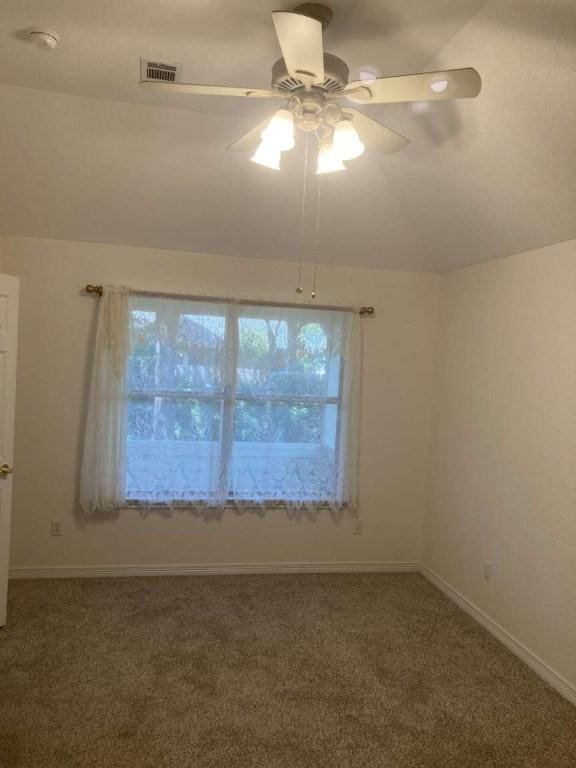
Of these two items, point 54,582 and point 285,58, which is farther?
point 54,582

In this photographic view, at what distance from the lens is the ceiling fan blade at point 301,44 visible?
55.2 inches

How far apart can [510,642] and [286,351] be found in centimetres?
226

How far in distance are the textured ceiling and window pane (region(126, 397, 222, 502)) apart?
1112 mm

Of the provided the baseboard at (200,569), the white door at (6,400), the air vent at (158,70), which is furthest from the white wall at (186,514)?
the air vent at (158,70)

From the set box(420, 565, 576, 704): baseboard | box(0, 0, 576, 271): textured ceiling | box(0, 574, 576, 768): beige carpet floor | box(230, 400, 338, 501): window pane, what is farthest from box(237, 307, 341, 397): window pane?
box(420, 565, 576, 704): baseboard

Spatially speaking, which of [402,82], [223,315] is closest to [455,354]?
[223,315]

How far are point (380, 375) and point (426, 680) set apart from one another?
6.71 feet

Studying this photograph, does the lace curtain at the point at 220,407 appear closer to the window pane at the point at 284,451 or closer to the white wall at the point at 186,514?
the window pane at the point at 284,451

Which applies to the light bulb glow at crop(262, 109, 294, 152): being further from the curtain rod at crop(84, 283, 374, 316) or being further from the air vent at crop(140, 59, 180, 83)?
the curtain rod at crop(84, 283, 374, 316)

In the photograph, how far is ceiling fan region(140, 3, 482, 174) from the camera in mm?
Answer: 1519

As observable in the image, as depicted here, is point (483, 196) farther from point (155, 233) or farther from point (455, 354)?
point (155, 233)

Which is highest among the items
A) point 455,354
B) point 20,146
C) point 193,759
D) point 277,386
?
point 20,146

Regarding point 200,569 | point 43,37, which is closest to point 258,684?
point 200,569

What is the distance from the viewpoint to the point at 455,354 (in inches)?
151
